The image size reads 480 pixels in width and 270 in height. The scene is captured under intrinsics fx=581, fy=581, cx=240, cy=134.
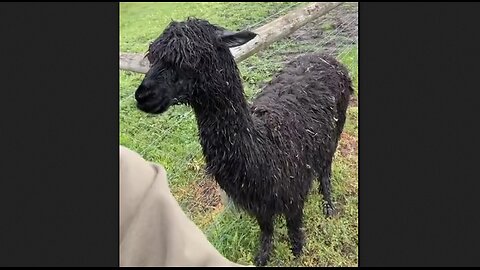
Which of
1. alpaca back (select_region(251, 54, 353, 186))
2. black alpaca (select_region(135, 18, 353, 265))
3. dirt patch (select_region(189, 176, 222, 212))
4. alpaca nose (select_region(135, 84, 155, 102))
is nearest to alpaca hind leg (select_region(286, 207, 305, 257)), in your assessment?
black alpaca (select_region(135, 18, 353, 265))

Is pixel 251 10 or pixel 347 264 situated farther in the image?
pixel 251 10

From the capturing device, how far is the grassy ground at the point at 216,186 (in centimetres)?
201

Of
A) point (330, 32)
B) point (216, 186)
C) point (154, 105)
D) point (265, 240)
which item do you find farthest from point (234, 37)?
point (330, 32)

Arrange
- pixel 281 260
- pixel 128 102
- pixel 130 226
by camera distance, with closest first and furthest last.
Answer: pixel 130 226
pixel 281 260
pixel 128 102

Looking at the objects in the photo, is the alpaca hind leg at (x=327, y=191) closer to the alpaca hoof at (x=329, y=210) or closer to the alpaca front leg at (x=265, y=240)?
the alpaca hoof at (x=329, y=210)

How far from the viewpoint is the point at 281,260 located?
6.57 ft

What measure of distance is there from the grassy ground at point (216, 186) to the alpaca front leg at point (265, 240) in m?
0.02

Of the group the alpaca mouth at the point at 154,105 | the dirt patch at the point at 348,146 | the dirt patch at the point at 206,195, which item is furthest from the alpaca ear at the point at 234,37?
the dirt patch at the point at 348,146

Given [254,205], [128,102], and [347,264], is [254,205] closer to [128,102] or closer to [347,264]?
[347,264]

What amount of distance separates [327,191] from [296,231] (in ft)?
0.78

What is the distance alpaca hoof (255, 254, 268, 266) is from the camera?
1.94 metres

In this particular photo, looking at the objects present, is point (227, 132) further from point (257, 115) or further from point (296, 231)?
point (296, 231)
